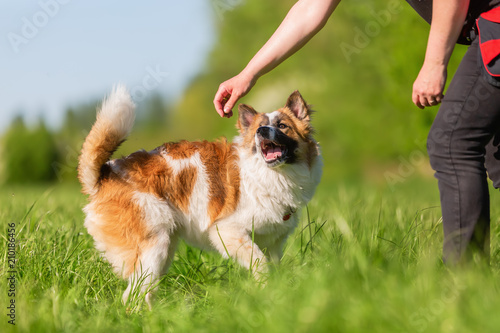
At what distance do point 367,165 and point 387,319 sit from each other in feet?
48.7

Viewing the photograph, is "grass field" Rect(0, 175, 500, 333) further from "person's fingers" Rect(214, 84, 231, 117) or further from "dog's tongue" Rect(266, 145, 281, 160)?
"person's fingers" Rect(214, 84, 231, 117)

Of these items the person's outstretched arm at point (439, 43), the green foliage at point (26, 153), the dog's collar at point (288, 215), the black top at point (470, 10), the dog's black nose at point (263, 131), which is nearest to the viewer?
the person's outstretched arm at point (439, 43)

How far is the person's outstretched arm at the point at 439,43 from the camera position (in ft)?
7.57

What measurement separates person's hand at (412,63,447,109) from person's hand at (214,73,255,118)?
1.04 meters

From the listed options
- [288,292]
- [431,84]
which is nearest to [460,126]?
[431,84]

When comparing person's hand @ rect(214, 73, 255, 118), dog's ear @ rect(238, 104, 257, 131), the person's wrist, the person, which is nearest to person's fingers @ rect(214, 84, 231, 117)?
person's hand @ rect(214, 73, 255, 118)

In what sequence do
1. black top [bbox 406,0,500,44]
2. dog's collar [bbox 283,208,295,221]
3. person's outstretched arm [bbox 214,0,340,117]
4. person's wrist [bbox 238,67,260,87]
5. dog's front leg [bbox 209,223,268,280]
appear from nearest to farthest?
black top [bbox 406,0,500,44], person's outstretched arm [bbox 214,0,340,117], person's wrist [bbox 238,67,260,87], dog's front leg [bbox 209,223,268,280], dog's collar [bbox 283,208,295,221]

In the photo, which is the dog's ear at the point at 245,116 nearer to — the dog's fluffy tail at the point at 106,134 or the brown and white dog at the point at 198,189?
the brown and white dog at the point at 198,189

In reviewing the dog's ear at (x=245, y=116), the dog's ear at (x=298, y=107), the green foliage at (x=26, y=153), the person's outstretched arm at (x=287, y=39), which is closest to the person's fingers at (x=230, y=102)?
the person's outstretched arm at (x=287, y=39)

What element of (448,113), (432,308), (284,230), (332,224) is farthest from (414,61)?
(432,308)

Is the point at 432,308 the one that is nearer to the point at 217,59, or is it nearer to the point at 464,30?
the point at 464,30

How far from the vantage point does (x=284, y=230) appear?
144 inches

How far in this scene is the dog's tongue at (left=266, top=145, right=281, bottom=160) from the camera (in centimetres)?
367

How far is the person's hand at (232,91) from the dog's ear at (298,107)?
0.89 metres
